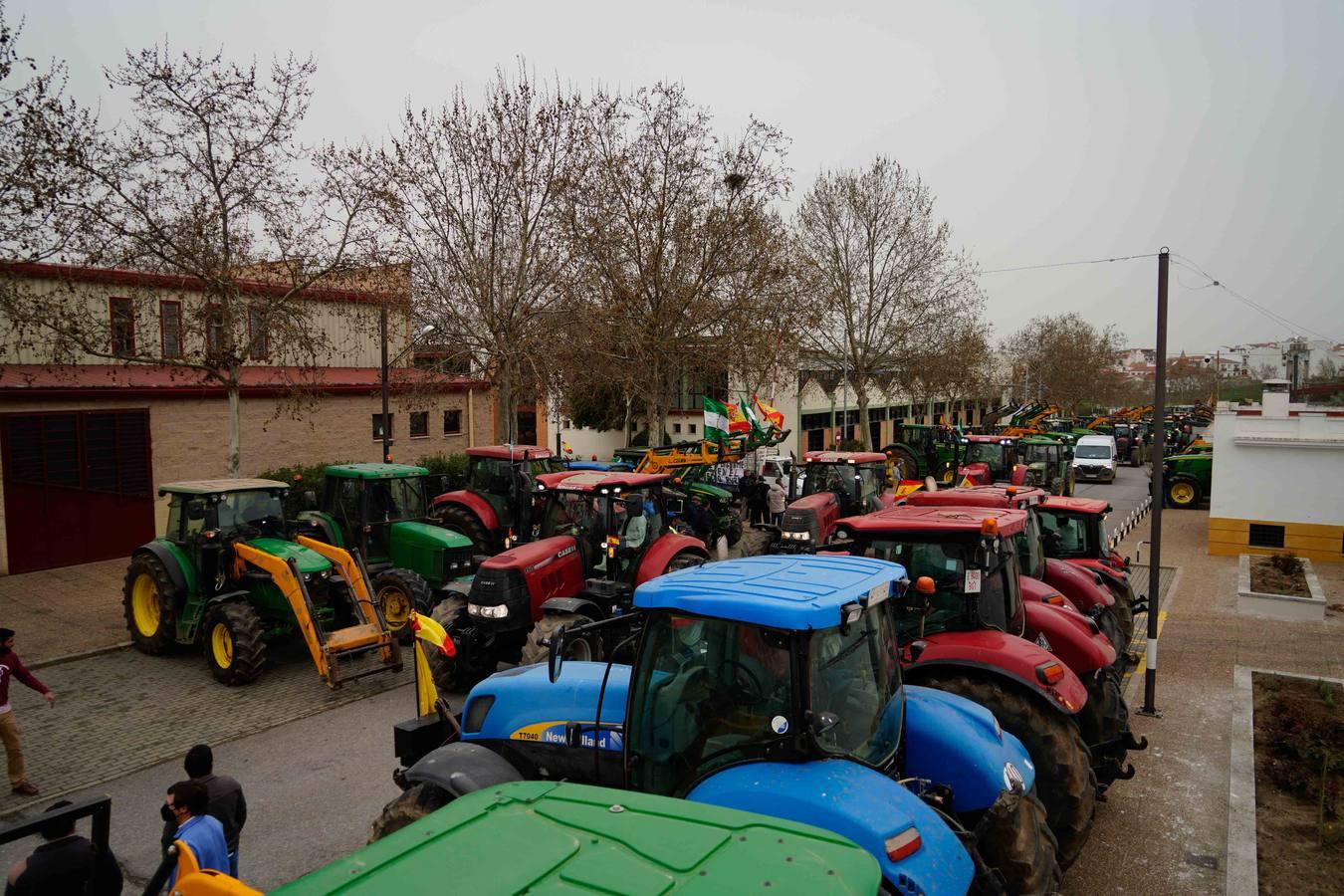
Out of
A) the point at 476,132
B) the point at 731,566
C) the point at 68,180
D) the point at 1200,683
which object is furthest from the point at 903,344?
the point at 731,566

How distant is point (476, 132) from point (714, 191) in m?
5.93

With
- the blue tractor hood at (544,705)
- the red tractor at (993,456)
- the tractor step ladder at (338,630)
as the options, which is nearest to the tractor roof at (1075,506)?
the blue tractor hood at (544,705)

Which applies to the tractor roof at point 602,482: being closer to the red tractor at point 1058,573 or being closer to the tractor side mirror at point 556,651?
the red tractor at point 1058,573

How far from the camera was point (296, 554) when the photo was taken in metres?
10.3

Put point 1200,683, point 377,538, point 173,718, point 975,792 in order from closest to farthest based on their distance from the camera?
point 975,792 → point 173,718 → point 1200,683 → point 377,538

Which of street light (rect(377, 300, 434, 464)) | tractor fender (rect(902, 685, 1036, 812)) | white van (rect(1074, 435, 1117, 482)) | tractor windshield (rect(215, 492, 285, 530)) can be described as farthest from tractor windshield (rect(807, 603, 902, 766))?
white van (rect(1074, 435, 1117, 482))

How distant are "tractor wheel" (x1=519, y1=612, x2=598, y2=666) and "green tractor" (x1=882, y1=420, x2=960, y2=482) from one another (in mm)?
20294

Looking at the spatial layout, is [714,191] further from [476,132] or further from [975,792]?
[975,792]

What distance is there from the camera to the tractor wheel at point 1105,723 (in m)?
6.84

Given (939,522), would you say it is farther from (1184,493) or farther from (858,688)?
(1184,493)

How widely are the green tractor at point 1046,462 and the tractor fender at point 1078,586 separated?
15.3 metres

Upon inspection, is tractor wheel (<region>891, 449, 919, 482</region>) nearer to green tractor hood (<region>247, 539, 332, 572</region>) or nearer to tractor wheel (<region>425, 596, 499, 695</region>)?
tractor wheel (<region>425, 596, 499, 695</region>)

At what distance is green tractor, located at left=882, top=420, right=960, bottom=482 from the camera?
91.0 feet

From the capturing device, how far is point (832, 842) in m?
2.78
